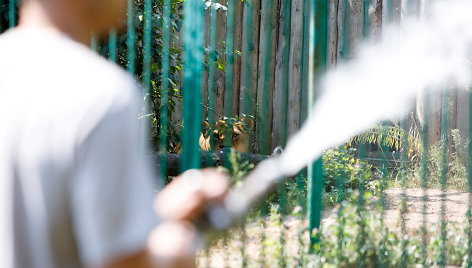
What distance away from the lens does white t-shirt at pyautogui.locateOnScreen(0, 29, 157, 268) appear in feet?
2.63

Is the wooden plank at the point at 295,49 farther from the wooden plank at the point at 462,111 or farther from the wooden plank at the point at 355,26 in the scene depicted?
the wooden plank at the point at 462,111

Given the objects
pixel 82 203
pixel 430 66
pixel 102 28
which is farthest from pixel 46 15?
pixel 430 66

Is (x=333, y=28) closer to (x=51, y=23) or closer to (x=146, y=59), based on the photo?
(x=146, y=59)

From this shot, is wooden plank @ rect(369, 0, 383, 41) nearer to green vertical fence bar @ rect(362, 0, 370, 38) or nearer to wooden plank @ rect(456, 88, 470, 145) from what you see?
wooden plank @ rect(456, 88, 470, 145)

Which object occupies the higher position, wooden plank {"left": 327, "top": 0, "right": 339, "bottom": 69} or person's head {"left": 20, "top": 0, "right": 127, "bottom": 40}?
wooden plank {"left": 327, "top": 0, "right": 339, "bottom": 69}

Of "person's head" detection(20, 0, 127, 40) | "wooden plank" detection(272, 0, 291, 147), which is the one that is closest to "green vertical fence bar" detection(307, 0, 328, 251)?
"wooden plank" detection(272, 0, 291, 147)

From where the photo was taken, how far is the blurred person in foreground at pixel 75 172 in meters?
0.80

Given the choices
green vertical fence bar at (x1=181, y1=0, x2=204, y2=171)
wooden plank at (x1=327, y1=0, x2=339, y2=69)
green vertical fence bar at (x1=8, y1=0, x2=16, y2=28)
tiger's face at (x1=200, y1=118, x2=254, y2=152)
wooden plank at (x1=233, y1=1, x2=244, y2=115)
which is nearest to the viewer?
green vertical fence bar at (x1=181, y1=0, x2=204, y2=171)

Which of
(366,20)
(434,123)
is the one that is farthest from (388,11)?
(434,123)

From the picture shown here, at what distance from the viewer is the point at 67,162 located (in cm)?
82

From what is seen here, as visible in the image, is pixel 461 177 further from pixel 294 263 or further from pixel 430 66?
pixel 294 263

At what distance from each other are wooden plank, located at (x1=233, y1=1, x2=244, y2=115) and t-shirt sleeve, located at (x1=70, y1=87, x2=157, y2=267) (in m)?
4.60

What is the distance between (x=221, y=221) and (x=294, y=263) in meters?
2.27

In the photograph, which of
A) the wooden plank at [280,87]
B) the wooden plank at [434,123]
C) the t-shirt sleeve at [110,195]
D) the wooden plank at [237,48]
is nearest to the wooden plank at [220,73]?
the wooden plank at [237,48]
